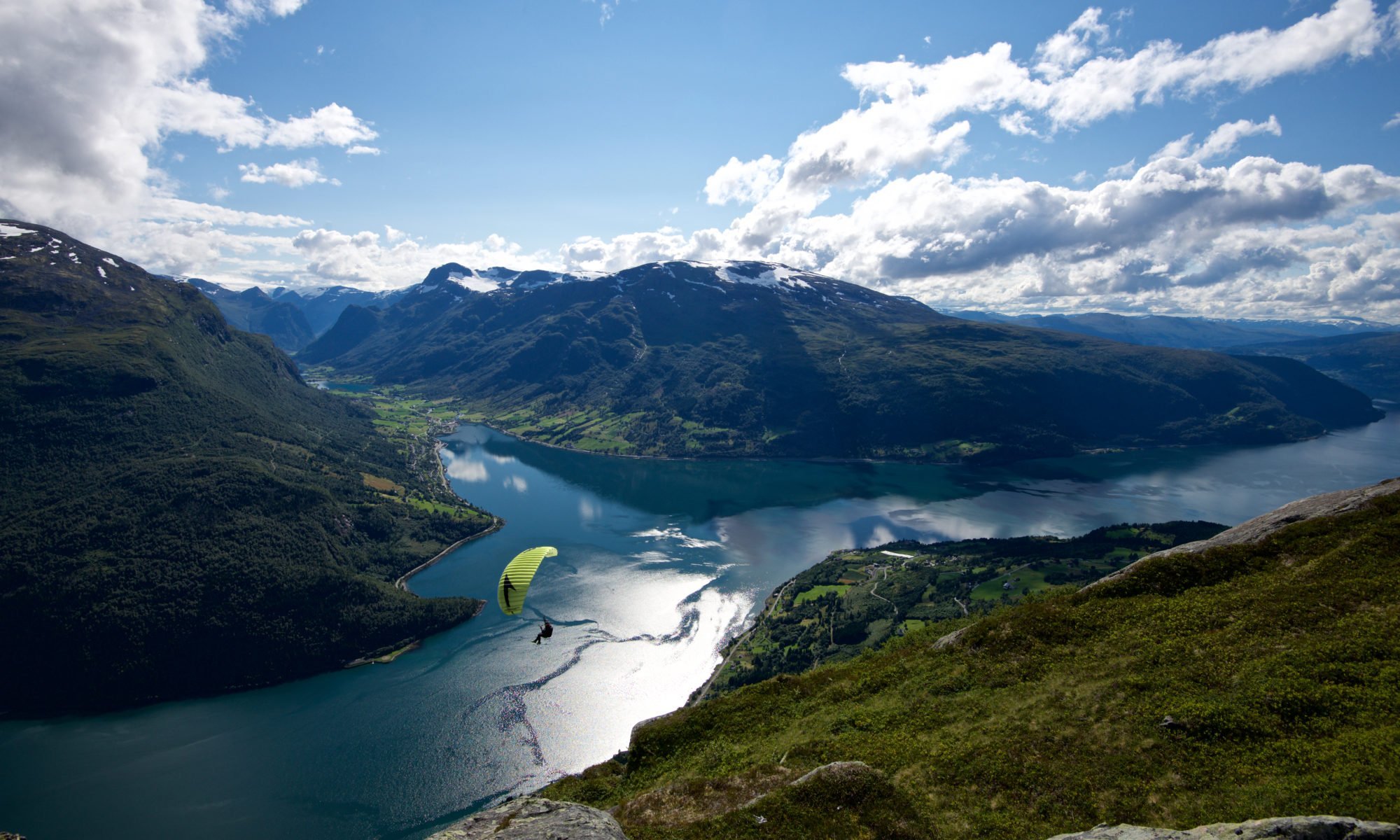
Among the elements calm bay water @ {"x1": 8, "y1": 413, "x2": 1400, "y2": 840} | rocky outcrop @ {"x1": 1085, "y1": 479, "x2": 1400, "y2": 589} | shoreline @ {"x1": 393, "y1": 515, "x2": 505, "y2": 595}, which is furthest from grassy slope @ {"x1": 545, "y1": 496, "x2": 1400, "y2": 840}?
shoreline @ {"x1": 393, "y1": 515, "x2": 505, "y2": 595}

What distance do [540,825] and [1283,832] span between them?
68.6 feet

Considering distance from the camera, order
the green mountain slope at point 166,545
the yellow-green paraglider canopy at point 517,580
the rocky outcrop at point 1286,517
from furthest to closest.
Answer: the green mountain slope at point 166,545, the rocky outcrop at point 1286,517, the yellow-green paraglider canopy at point 517,580

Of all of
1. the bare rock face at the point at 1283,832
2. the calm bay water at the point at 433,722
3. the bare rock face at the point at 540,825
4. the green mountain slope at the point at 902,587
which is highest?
the bare rock face at the point at 1283,832

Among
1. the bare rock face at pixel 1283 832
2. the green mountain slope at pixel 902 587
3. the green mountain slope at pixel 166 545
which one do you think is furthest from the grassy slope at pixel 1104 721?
the green mountain slope at pixel 166 545

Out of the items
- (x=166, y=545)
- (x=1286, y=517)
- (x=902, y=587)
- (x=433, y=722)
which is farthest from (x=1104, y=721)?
(x=166, y=545)

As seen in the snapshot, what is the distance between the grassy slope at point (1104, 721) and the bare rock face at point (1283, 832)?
4280 mm

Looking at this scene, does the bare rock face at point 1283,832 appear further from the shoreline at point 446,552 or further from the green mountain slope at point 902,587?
the shoreline at point 446,552

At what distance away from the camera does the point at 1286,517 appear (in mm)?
34719

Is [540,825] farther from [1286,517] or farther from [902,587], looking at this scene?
[902,587]

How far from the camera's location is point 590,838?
1952 centimetres

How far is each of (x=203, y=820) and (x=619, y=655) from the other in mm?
55927

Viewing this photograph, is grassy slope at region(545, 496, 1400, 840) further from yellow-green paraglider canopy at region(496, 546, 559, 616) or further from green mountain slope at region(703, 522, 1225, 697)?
green mountain slope at region(703, 522, 1225, 697)

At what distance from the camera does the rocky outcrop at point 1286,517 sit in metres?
33.4

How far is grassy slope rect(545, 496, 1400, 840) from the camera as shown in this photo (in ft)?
64.7
